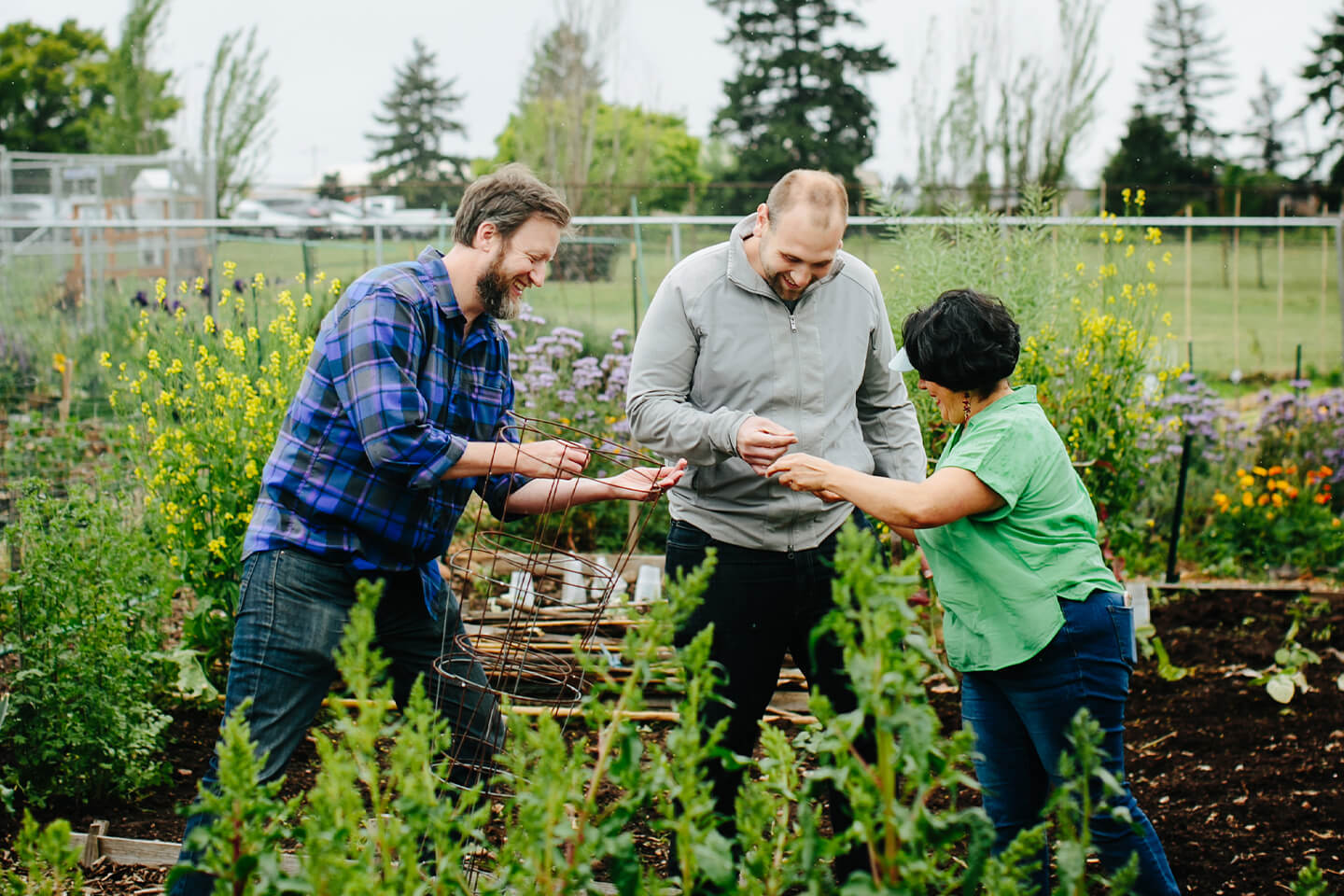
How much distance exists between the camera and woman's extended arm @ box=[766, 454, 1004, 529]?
216 cm

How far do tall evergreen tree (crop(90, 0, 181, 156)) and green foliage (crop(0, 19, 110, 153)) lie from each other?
1237cm

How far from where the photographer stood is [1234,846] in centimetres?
315

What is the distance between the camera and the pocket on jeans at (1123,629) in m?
2.27

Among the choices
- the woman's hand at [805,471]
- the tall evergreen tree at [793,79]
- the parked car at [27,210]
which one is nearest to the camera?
the woman's hand at [805,471]

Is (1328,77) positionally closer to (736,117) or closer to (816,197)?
(736,117)

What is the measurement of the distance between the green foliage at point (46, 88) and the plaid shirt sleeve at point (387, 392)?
31.3 m

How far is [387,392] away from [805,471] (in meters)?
0.84

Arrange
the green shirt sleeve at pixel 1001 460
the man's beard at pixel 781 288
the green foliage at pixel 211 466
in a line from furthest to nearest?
the green foliage at pixel 211 466, the man's beard at pixel 781 288, the green shirt sleeve at pixel 1001 460

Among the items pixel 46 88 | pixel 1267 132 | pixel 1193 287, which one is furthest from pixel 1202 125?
pixel 46 88

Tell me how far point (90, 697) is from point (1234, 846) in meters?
3.18

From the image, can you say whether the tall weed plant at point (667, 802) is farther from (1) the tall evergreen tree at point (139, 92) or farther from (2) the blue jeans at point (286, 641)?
(1) the tall evergreen tree at point (139, 92)

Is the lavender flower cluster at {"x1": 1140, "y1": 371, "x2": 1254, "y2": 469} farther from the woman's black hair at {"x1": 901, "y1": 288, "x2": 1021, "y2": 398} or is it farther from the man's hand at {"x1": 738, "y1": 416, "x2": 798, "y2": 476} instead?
the man's hand at {"x1": 738, "y1": 416, "x2": 798, "y2": 476}

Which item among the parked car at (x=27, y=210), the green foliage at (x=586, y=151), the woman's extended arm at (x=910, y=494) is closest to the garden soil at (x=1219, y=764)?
the woman's extended arm at (x=910, y=494)

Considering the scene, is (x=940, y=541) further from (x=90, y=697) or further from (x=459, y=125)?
(x=459, y=125)
